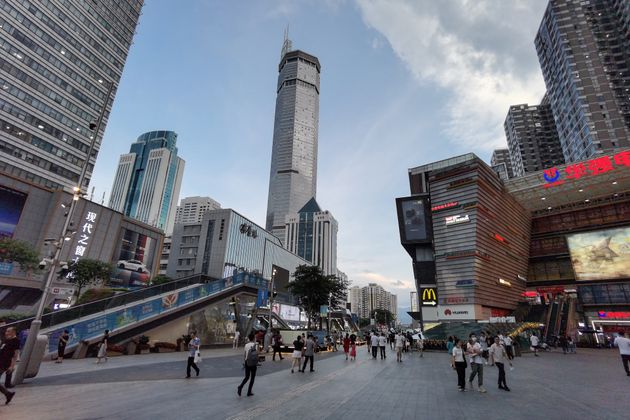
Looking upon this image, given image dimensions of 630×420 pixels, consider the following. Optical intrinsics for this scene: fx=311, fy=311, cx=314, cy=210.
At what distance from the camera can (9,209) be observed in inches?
1799

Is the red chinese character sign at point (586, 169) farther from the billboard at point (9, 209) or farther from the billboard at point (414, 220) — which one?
the billboard at point (9, 209)

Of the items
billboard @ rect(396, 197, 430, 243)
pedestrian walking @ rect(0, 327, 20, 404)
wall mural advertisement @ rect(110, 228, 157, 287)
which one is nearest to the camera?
pedestrian walking @ rect(0, 327, 20, 404)

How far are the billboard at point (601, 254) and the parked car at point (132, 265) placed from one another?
80704mm

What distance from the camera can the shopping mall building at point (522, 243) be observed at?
152 feet

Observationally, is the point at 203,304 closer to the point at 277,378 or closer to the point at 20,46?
the point at 277,378

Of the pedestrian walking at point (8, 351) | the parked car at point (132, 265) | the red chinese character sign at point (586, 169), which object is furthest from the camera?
the parked car at point (132, 265)

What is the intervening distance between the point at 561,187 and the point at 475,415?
62.5m

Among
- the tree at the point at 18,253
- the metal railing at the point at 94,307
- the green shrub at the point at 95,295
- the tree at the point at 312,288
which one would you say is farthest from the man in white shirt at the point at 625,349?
the tree at the point at 18,253

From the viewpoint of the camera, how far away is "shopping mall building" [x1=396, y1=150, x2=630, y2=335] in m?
46.3

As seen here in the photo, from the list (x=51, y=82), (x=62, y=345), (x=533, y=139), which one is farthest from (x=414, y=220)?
(x=533, y=139)

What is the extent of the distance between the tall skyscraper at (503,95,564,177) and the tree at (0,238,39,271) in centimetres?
14123

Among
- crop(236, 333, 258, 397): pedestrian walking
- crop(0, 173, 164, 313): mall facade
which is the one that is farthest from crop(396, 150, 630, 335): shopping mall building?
crop(0, 173, 164, 313): mall facade

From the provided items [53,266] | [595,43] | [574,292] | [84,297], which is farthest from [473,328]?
[595,43]

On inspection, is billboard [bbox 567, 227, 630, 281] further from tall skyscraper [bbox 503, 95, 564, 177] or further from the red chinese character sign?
tall skyscraper [bbox 503, 95, 564, 177]
